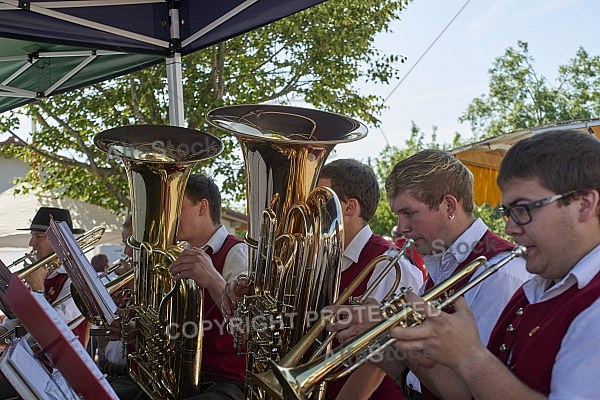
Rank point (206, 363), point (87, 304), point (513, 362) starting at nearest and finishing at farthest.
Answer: point (513, 362) < point (87, 304) < point (206, 363)

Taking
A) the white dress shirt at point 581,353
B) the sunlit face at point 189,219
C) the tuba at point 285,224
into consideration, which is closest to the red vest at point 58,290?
the sunlit face at point 189,219

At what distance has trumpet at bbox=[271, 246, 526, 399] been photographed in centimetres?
171

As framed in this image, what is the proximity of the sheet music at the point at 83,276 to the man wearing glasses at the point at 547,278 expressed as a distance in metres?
1.38

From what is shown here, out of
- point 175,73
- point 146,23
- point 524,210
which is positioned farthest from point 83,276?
point 146,23

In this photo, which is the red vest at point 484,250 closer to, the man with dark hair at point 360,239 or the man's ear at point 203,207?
the man with dark hair at point 360,239

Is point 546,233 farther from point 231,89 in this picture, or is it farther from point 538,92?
point 538,92

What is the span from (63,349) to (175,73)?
316 centimetres

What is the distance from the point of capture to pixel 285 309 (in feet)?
8.52

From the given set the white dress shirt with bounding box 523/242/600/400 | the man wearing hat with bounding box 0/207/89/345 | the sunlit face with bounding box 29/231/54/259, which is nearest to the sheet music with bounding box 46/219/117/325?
the man wearing hat with bounding box 0/207/89/345

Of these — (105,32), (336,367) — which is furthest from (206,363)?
(105,32)

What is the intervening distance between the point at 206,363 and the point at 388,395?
98 cm

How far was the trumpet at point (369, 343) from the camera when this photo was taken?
1.71 metres

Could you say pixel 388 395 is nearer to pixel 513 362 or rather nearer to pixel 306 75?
pixel 513 362

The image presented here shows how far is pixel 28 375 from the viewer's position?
1.68 meters
